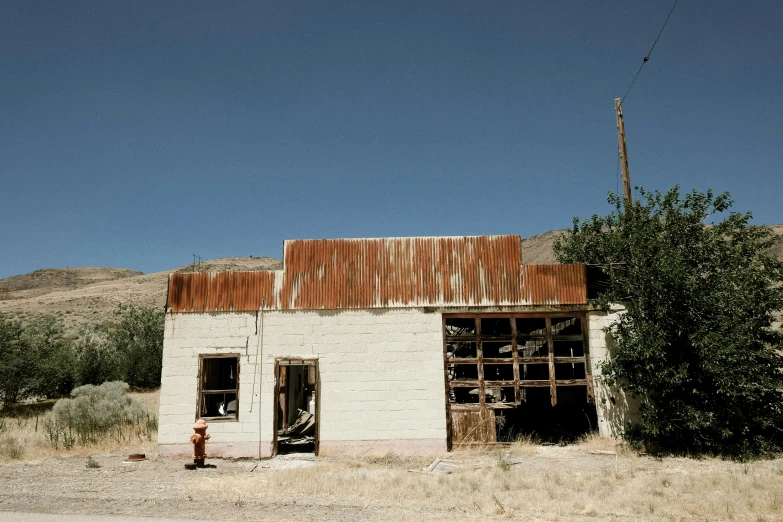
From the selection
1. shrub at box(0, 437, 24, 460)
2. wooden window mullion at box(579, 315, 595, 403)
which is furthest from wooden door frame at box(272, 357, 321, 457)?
wooden window mullion at box(579, 315, 595, 403)

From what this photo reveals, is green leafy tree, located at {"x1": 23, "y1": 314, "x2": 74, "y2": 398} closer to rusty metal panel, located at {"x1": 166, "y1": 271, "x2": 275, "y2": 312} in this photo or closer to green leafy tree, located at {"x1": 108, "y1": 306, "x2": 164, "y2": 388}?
green leafy tree, located at {"x1": 108, "y1": 306, "x2": 164, "y2": 388}

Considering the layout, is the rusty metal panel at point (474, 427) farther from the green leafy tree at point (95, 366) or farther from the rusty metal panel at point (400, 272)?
the green leafy tree at point (95, 366)

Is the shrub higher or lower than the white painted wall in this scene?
lower

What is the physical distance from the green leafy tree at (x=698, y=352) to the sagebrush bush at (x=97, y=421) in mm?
13960

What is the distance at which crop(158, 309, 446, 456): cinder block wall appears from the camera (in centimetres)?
1305

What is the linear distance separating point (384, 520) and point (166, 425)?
7679 millimetres

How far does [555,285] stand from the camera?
1359cm

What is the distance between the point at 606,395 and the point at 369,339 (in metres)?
6.17

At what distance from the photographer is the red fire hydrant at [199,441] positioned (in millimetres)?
11992

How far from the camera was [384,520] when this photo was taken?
7812 mm

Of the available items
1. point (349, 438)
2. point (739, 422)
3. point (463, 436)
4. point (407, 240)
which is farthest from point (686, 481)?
point (407, 240)

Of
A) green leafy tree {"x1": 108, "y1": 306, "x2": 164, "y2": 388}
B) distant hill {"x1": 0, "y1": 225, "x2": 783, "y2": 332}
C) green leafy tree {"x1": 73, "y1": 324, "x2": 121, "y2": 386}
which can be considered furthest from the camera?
distant hill {"x1": 0, "y1": 225, "x2": 783, "y2": 332}

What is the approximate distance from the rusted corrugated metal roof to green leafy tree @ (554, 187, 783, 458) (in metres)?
1.64

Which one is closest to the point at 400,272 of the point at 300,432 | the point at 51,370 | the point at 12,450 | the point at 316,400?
the point at 316,400
